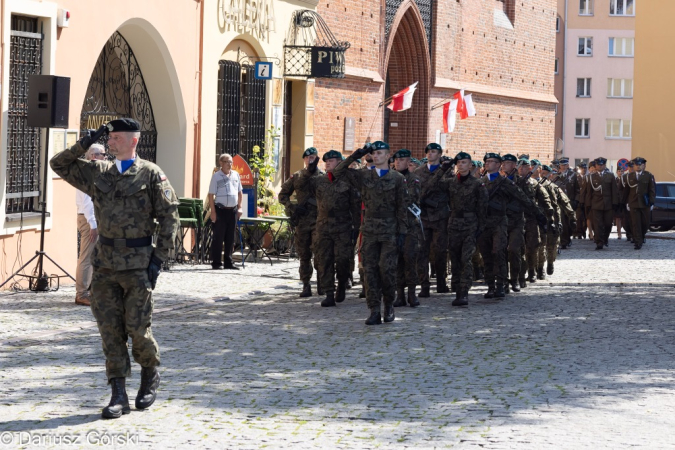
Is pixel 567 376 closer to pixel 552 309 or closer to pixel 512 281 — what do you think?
pixel 552 309

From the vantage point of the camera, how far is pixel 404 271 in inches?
579

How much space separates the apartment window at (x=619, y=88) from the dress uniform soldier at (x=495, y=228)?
6073 centimetres

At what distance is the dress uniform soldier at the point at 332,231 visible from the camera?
1474 cm

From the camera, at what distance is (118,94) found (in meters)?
19.9

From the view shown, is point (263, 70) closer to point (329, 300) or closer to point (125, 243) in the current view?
point (329, 300)

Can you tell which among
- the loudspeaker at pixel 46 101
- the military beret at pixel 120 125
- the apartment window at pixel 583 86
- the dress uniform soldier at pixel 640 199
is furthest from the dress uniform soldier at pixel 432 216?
the apartment window at pixel 583 86

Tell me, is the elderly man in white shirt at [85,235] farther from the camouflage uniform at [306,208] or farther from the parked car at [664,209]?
the parked car at [664,209]

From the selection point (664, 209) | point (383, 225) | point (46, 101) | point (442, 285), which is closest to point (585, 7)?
point (664, 209)

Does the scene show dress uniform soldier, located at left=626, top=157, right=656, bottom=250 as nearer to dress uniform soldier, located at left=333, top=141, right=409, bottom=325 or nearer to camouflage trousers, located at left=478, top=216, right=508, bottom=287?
camouflage trousers, located at left=478, top=216, right=508, bottom=287

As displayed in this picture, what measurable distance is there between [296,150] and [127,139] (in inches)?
692

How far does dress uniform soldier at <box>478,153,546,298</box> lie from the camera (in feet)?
51.7

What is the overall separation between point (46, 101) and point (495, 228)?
18.5ft

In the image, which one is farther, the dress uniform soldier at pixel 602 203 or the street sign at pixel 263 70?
the dress uniform soldier at pixel 602 203

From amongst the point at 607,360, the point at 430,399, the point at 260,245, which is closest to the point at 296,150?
the point at 260,245
